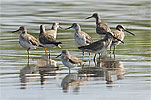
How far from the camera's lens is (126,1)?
117ft

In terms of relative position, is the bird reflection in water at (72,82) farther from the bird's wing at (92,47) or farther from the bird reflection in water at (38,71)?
the bird's wing at (92,47)

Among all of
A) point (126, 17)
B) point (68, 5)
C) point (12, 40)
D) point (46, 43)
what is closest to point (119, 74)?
point (46, 43)

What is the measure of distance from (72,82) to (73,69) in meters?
1.84

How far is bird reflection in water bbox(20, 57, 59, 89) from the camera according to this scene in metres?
13.8

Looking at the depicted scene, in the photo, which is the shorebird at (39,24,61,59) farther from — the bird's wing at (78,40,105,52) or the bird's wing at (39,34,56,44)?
the bird's wing at (78,40,105,52)

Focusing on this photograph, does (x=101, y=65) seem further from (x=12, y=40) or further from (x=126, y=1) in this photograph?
(x=126, y=1)

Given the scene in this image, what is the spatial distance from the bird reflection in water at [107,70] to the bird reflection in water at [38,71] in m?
0.96

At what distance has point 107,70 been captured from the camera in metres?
15.2

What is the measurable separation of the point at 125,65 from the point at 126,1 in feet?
66.2

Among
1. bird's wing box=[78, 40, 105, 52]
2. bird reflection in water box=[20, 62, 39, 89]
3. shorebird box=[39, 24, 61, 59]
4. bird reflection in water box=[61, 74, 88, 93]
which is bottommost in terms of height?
bird reflection in water box=[61, 74, 88, 93]

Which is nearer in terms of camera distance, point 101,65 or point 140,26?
point 101,65

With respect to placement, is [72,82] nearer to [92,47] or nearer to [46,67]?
[46,67]

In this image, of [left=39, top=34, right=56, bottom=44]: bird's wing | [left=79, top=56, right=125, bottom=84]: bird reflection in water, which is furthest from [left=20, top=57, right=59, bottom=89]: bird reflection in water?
Result: [left=39, top=34, right=56, bottom=44]: bird's wing

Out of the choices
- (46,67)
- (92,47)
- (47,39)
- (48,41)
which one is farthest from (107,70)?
(47,39)
